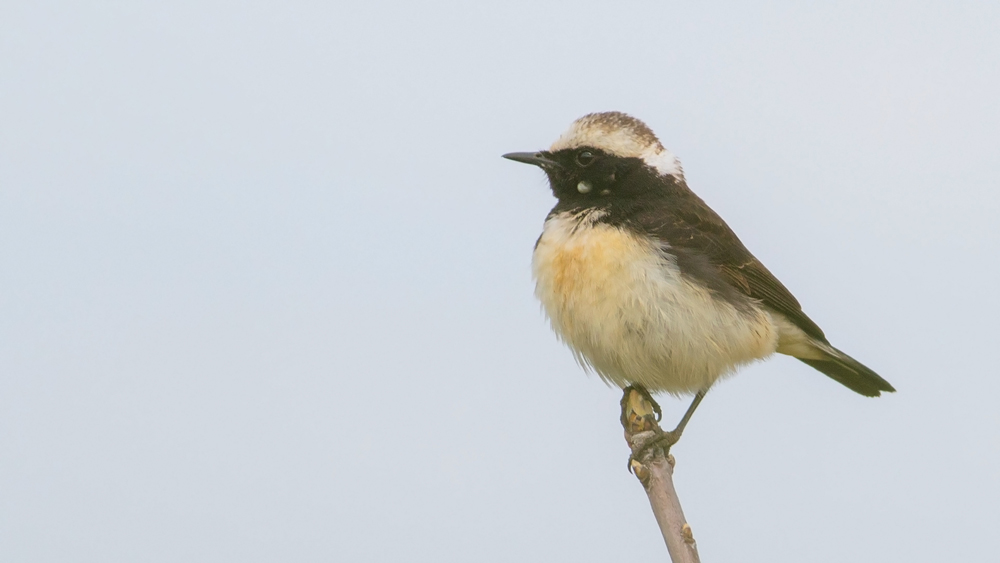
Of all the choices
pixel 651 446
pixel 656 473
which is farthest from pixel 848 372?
pixel 656 473

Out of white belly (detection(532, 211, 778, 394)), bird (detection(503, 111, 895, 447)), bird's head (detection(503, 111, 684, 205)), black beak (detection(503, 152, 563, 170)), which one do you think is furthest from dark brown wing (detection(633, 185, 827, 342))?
black beak (detection(503, 152, 563, 170))

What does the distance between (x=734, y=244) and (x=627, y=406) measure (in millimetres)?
1530

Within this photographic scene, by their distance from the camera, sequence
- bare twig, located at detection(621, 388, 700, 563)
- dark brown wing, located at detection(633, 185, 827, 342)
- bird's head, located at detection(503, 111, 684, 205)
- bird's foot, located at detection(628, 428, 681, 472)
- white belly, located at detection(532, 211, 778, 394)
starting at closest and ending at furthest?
bare twig, located at detection(621, 388, 700, 563)
bird's foot, located at detection(628, 428, 681, 472)
white belly, located at detection(532, 211, 778, 394)
dark brown wing, located at detection(633, 185, 827, 342)
bird's head, located at detection(503, 111, 684, 205)

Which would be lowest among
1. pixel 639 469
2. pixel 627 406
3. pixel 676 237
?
pixel 639 469

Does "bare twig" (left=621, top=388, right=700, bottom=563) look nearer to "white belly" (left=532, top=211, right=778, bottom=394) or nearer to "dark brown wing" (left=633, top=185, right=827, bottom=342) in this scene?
"white belly" (left=532, top=211, right=778, bottom=394)

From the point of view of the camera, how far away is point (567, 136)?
7590 millimetres

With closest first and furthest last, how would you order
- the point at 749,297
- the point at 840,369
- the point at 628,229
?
the point at 628,229 → the point at 749,297 → the point at 840,369

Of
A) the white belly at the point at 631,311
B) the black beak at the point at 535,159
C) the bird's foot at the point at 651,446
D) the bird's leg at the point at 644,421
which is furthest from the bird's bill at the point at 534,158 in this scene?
the bird's foot at the point at 651,446

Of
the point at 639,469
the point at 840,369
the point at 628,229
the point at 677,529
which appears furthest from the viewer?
the point at 840,369

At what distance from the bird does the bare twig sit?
0.32 m

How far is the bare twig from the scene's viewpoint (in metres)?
5.03

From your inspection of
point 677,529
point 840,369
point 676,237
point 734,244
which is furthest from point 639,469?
point 840,369

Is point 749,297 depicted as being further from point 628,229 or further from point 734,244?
point 628,229

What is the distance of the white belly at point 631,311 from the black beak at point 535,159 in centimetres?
46
